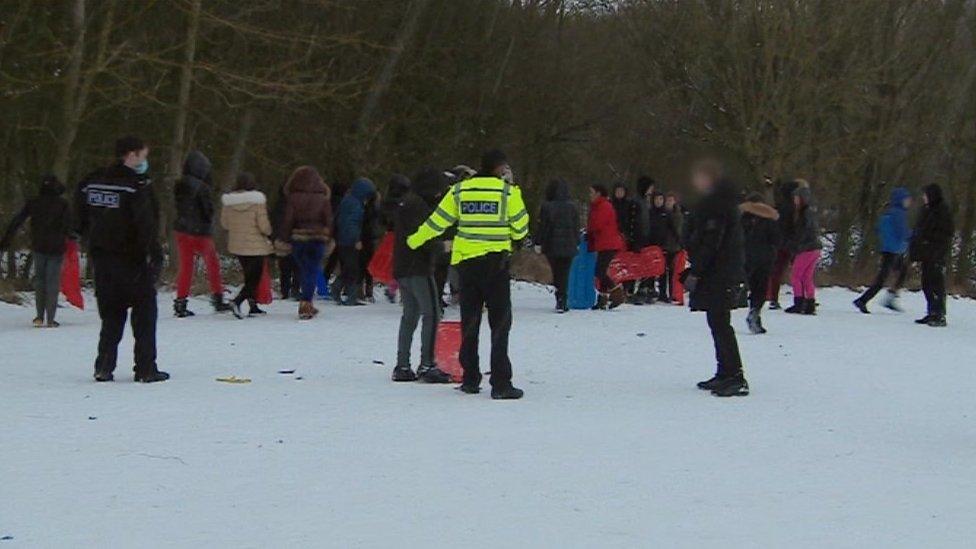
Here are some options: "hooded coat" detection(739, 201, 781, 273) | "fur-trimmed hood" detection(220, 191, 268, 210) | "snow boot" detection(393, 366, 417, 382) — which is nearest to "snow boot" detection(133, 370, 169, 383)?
"snow boot" detection(393, 366, 417, 382)

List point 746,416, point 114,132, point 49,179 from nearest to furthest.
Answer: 1. point 746,416
2. point 49,179
3. point 114,132

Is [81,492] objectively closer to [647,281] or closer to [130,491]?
[130,491]

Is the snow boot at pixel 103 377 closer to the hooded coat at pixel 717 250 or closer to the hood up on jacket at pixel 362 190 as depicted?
the hooded coat at pixel 717 250

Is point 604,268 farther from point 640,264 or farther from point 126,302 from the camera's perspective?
point 126,302

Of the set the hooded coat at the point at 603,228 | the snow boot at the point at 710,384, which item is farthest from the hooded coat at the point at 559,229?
the snow boot at the point at 710,384

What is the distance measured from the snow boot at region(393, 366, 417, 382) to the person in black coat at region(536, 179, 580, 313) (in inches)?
274

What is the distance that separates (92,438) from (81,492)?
59.0 inches

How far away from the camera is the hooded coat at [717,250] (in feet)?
36.4

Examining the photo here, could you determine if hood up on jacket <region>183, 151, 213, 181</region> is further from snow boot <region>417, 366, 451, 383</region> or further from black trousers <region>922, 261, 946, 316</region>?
black trousers <region>922, 261, 946, 316</region>

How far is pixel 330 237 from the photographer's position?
56.3ft

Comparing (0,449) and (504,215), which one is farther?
(504,215)

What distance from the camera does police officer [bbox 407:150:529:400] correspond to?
10.5 metres

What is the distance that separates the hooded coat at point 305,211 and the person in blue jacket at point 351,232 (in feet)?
3.34

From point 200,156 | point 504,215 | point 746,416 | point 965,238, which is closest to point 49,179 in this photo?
point 200,156
